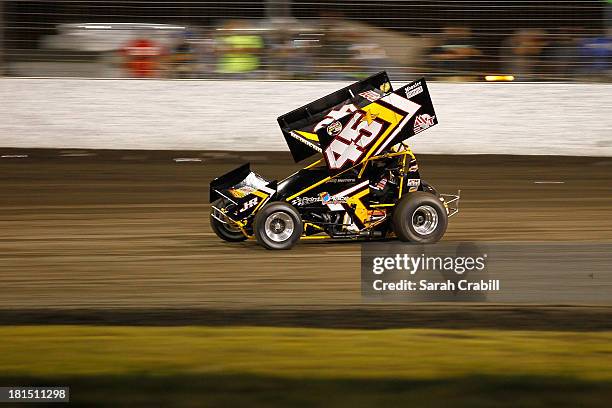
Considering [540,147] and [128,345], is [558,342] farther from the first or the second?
[540,147]

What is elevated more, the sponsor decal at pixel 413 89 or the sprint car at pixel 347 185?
the sponsor decal at pixel 413 89

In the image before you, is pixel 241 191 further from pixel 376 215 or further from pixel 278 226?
pixel 376 215

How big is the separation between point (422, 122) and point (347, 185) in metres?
0.91

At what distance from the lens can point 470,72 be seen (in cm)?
1691

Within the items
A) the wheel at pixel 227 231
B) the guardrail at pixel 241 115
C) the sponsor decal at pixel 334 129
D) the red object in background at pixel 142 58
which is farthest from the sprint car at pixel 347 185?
the red object in background at pixel 142 58

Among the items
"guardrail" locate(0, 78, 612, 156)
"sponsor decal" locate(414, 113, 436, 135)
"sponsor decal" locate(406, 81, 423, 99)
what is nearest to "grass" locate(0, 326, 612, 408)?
"sponsor decal" locate(414, 113, 436, 135)

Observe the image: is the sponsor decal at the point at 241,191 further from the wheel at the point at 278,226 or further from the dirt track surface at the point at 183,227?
the dirt track surface at the point at 183,227

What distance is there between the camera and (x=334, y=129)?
9.53 meters

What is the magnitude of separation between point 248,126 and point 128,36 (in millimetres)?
2471

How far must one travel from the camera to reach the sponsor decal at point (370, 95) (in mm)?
9695

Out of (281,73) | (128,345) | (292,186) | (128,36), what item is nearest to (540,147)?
(281,73)

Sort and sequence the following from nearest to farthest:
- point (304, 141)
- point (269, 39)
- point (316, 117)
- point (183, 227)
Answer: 1. point (304, 141)
2. point (316, 117)
3. point (183, 227)
4. point (269, 39)

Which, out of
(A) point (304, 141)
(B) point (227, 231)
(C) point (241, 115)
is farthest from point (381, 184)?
(C) point (241, 115)

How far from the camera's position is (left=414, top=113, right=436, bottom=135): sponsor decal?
9734mm
